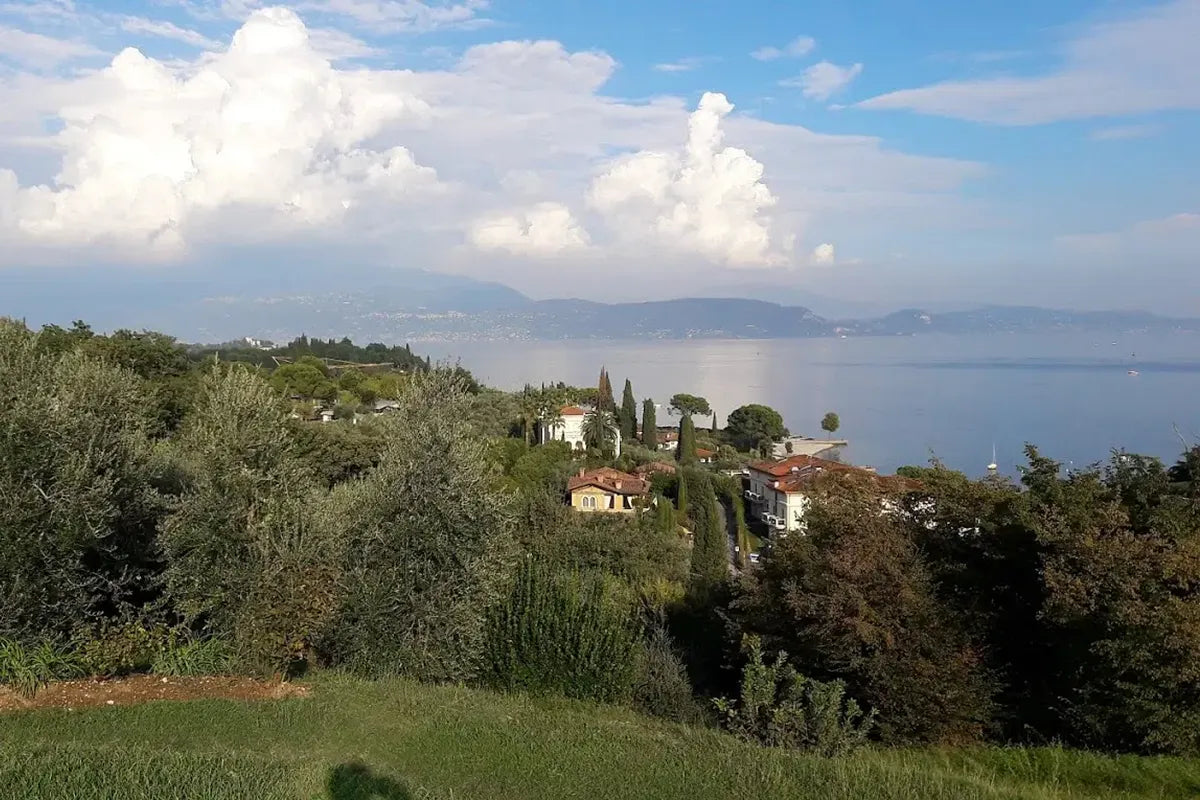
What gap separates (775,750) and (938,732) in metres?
4.50

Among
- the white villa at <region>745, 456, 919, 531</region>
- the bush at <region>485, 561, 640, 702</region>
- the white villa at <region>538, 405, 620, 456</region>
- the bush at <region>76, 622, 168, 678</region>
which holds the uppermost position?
the bush at <region>76, 622, 168, 678</region>

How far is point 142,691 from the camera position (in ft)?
30.1

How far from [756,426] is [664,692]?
60.7 m

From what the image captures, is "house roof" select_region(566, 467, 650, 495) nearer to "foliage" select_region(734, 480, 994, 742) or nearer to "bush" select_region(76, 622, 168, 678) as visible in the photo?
"foliage" select_region(734, 480, 994, 742)

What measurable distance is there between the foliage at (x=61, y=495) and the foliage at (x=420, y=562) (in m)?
2.36

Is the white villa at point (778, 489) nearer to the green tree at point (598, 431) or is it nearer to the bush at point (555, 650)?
the green tree at point (598, 431)

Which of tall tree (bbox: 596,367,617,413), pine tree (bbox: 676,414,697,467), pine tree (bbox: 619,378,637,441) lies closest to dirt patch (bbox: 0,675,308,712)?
pine tree (bbox: 676,414,697,467)

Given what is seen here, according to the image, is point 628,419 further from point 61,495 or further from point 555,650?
point 61,495

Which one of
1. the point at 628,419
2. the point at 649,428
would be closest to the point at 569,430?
the point at 628,419

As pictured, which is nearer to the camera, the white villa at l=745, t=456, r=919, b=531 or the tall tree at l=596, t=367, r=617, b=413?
the white villa at l=745, t=456, r=919, b=531

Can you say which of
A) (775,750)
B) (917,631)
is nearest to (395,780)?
(775,750)

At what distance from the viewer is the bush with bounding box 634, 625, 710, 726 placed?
11.3 metres

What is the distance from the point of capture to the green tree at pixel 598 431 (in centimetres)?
5691

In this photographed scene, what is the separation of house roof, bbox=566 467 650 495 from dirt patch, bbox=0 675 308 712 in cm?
3329
